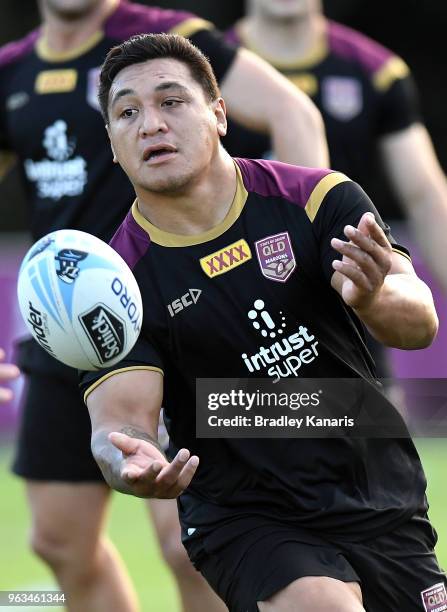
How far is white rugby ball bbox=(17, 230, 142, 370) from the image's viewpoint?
4133 millimetres

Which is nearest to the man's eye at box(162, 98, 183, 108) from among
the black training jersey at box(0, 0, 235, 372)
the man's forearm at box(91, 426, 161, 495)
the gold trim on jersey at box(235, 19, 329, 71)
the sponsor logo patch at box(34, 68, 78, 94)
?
the man's forearm at box(91, 426, 161, 495)

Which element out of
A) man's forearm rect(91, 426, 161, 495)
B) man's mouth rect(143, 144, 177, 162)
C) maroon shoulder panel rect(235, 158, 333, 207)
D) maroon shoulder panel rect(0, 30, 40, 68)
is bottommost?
maroon shoulder panel rect(0, 30, 40, 68)

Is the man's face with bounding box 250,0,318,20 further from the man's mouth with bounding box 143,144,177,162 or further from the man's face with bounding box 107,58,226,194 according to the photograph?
the man's mouth with bounding box 143,144,177,162

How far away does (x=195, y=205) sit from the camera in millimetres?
4668

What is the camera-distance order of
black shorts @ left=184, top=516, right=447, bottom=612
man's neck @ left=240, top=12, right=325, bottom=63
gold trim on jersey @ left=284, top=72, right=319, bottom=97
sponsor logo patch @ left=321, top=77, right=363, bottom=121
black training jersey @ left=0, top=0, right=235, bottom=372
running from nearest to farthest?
black shorts @ left=184, top=516, right=447, bottom=612 < black training jersey @ left=0, top=0, right=235, bottom=372 < sponsor logo patch @ left=321, top=77, right=363, bottom=121 < gold trim on jersey @ left=284, top=72, right=319, bottom=97 < man's neck @ left=240, top=12, right=325, bottom=63

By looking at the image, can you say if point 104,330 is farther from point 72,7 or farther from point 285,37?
point 285,37

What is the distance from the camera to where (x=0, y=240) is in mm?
13695

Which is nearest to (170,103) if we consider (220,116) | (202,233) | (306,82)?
(220,116)

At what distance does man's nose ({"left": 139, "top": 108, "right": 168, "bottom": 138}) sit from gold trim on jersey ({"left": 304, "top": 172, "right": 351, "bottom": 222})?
50 cm

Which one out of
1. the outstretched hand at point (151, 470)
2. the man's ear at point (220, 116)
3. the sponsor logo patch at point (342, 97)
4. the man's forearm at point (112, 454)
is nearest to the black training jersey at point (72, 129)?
the man's ear at point (220, 116)

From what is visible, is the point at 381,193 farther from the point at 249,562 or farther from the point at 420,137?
the point at 249,562

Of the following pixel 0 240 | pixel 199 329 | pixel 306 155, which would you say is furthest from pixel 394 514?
pixel 0 240

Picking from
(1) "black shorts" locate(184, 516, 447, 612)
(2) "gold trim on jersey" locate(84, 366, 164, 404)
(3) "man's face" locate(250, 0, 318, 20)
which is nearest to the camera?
(1) "black shorts" locate(184, 516, 447, 612)

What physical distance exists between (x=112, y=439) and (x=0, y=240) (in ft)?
32.3
